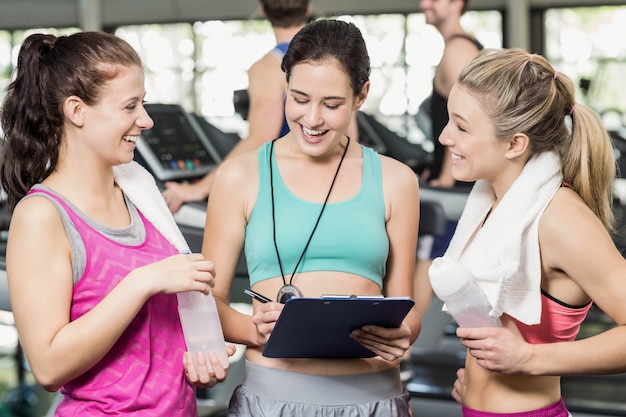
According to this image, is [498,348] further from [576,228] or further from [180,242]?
[180,242]

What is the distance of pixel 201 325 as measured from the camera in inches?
56.0

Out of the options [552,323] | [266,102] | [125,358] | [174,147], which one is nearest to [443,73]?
[266,102]

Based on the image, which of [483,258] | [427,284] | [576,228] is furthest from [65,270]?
[427,284]

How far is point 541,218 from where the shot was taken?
1.44m

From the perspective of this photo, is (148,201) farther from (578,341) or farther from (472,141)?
(578,341)

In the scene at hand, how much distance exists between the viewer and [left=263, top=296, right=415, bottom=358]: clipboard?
131cm

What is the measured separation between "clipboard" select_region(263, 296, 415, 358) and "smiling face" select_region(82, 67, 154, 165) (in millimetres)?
364

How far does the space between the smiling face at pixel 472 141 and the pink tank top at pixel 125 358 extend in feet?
1.69

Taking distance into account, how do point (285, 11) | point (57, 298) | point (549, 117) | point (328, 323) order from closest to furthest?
point (57, 298) → point (328, 323) → point (549, 117) → point (285, 11)

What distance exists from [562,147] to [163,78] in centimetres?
990

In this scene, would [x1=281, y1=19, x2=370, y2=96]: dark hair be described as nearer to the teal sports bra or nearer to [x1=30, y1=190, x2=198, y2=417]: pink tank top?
the teal sports bra

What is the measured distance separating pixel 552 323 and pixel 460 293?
226mm

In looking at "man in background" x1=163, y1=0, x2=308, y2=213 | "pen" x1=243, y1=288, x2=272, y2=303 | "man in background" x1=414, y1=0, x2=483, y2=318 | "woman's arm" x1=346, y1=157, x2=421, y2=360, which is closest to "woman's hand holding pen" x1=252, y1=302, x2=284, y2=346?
"pen" x1=243, y1=288, x2=272, y2=303

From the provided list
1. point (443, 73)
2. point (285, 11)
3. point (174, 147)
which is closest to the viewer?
point (285, 11)
